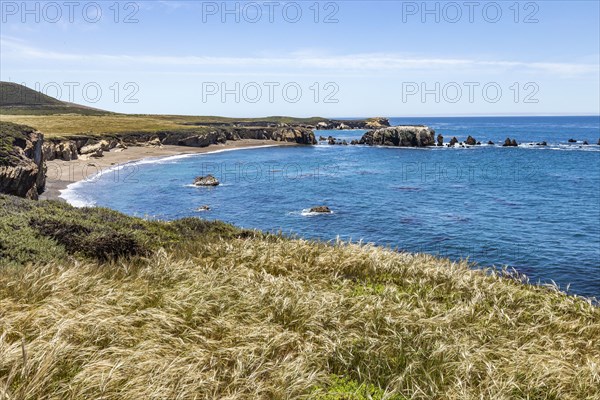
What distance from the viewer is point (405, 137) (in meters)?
117

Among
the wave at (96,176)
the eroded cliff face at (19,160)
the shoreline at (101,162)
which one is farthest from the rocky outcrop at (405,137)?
the eroded cliff face at (19,160)

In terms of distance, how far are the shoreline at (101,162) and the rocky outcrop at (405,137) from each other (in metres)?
28.5

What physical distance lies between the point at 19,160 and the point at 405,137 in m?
99.5

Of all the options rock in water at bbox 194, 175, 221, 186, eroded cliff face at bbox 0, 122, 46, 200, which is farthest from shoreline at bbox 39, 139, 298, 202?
rock in water at bbox 194, 175, 221, 186

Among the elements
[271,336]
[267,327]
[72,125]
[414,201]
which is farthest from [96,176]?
[271,336]

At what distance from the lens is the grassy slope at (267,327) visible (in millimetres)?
5703

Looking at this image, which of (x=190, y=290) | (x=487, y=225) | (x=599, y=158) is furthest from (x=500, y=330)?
(x=599, y=158)

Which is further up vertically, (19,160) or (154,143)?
(154,143)

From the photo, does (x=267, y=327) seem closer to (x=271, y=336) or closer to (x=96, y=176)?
(x=271, y=336)

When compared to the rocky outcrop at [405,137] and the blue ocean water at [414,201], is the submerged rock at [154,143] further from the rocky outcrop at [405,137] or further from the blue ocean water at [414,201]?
the rocky outcrop at [405,137]

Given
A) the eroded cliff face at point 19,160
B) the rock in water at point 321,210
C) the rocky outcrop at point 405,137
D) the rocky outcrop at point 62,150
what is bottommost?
the rock in water at point 321,210

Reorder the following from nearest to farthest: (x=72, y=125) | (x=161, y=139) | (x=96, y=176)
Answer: (x=96, y=176)
(x=72, y=125)
(x=161, y=139)

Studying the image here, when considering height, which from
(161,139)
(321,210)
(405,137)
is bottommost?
(321,210)

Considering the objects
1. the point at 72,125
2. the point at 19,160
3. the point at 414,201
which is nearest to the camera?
the point at 19,160
